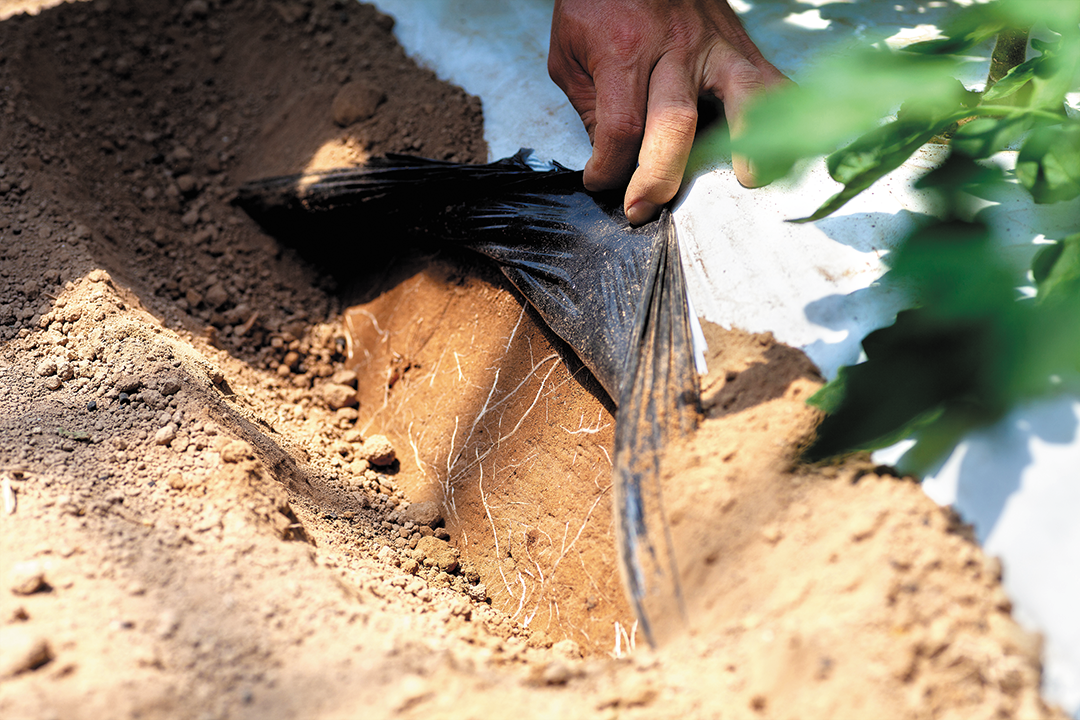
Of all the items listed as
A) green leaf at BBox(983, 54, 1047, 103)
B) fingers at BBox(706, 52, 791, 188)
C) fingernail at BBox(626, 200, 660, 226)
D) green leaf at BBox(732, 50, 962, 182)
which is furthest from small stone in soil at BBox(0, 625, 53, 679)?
green leaf at BBox(983, 54, 1047, 103)

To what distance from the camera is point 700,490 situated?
3.56 feet

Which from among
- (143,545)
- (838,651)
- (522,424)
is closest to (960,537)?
(838,651)

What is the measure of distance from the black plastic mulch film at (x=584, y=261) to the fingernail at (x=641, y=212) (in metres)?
0.02

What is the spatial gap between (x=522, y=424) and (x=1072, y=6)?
49.0 inches

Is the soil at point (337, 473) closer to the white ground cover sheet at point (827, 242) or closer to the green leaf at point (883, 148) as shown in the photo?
the white ground cover sheet at point (827, 242)

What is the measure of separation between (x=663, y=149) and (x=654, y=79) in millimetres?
222

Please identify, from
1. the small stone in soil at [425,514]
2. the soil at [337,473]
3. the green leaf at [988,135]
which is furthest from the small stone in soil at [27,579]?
the green leaf at [988,135]

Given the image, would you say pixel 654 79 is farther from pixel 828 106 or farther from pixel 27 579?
pixel 27 579

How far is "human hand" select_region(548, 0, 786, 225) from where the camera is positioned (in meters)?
1.40

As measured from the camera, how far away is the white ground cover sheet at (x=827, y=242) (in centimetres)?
92

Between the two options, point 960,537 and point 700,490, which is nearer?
point 960,537

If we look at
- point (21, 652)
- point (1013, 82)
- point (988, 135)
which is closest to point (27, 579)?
point (21, 652)

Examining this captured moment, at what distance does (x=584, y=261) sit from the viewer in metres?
1.48

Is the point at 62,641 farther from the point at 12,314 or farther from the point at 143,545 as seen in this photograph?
the point at 12,314
